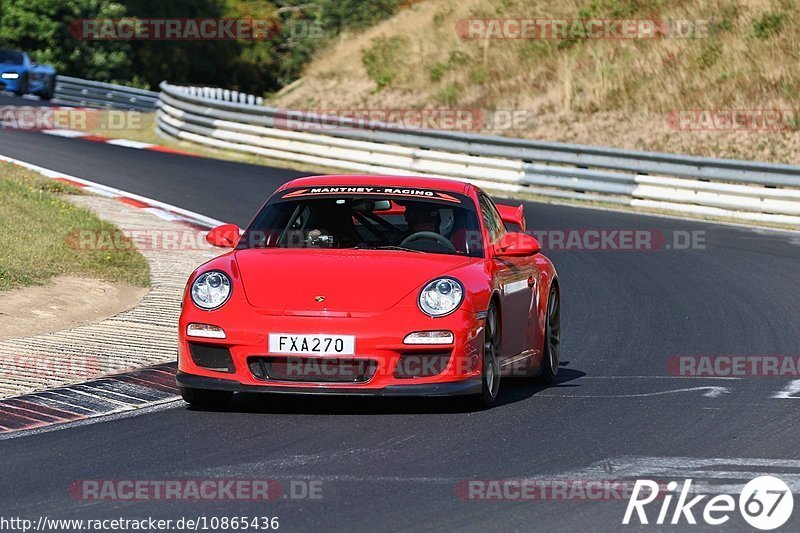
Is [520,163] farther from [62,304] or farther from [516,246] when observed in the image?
[516,246]

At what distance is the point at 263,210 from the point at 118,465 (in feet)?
9.45

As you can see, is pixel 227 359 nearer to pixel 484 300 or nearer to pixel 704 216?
pixel 484 300

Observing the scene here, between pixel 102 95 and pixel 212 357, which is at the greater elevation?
pixel 212 357

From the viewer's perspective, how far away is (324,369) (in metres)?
8.02

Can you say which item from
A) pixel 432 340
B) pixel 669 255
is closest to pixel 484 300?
pixel 432 340

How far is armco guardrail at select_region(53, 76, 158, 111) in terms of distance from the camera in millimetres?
37969

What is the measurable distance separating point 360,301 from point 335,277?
11.1 inches

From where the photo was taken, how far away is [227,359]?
26.8 feet

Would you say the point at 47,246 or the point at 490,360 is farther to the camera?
the point at 47,246
